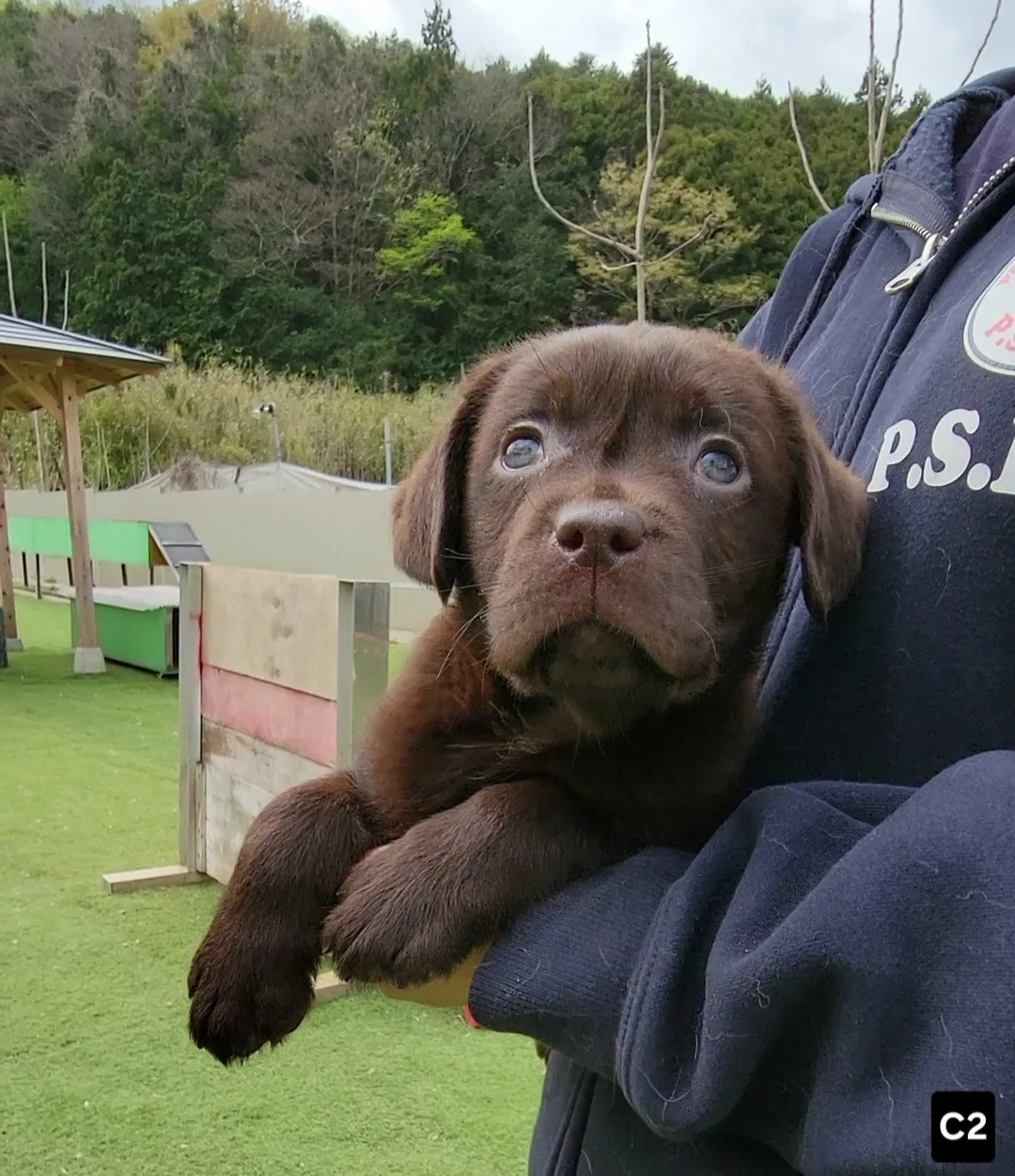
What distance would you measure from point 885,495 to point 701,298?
27.6m

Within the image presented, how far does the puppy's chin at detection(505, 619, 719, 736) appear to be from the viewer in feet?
3.76

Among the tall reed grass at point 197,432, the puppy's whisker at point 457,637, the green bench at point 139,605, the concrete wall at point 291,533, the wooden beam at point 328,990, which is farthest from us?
the tall reed grass at point 197,432

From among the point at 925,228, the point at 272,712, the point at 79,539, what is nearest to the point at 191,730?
the point at 272,712

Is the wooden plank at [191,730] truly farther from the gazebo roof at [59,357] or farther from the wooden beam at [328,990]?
the gazebo roof at [59,357]

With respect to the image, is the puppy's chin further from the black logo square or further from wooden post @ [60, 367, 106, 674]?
wooden post @ [60, 367, 106, 674]

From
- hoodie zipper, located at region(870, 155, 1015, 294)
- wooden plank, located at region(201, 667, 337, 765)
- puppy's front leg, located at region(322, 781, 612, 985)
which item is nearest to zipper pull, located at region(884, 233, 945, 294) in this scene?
hoodie zipper, located at region(870, 155, 1015, 294)

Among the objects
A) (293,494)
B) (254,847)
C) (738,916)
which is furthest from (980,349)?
(293,494)

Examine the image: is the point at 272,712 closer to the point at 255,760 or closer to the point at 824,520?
the point at 255,760

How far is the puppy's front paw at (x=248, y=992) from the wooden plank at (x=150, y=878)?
128 inches

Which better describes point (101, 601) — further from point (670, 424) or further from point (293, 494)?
point (670, 424)

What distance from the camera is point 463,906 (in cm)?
122

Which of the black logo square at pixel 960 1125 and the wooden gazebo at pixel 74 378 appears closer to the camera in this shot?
the black logo square at pixel 960 1125

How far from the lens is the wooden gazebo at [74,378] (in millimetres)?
9180

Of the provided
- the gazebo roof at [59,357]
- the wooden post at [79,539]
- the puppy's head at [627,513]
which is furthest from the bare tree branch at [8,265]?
the puppy's head at [627,513]
